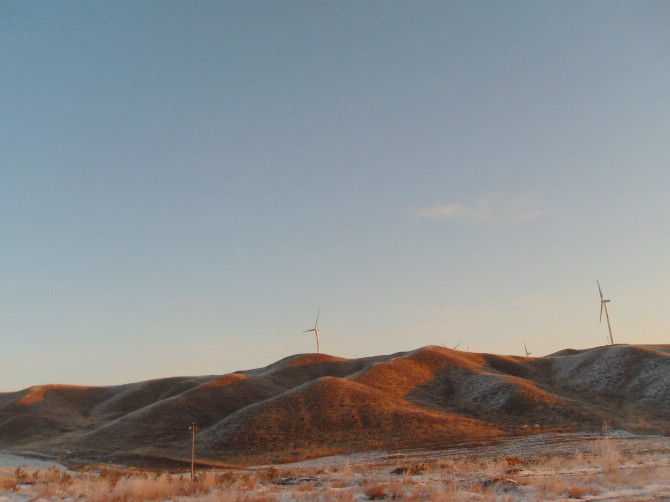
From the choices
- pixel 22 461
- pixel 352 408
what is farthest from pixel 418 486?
pixel 22 461

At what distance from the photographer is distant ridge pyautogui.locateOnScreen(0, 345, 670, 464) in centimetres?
5903

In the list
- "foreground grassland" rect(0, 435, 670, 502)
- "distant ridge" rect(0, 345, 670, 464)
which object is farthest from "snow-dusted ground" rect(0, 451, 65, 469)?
"foreground grassland" rect(0, 435, 670, 502)

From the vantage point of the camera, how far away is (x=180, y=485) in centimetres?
2114

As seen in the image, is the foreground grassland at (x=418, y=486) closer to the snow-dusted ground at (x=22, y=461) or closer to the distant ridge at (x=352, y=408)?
the distant ridge at (x=352, y=408)

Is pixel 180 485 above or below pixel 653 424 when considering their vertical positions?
above

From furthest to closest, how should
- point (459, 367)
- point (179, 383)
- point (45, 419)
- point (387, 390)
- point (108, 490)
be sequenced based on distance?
point (179, 383)
point (459, 367)
point (45, 419)
point (387, 390)
point (108, 490)

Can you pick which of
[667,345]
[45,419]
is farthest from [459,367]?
[45,419]

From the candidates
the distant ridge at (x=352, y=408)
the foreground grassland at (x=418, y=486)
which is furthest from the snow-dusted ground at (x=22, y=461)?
the foreground grassland at (x=418, y=486)

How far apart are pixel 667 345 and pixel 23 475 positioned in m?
113

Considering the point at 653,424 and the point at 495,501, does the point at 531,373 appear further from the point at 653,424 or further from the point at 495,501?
the point at 495,501

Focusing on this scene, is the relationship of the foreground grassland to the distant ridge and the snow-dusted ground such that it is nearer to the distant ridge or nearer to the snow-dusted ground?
the distant ridge

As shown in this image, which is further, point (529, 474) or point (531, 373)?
point (531, 373)

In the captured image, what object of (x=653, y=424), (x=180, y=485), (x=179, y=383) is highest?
(x=179, y=383)

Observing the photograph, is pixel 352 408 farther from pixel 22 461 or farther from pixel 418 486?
pixel 418 486
